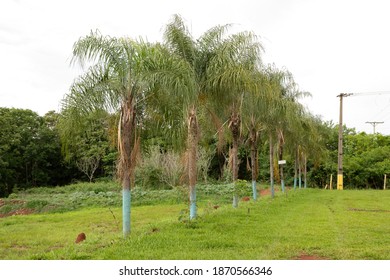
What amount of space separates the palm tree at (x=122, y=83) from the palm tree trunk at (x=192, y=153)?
2.54 m

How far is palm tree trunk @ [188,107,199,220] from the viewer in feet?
39.0

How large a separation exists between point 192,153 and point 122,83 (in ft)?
10.9

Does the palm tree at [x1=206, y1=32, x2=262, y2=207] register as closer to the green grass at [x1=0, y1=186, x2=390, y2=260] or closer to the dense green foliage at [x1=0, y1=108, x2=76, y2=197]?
the green grass at [x1=0, y1=186, x2=390, y2=260]

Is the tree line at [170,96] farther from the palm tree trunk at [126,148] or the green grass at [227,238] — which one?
the green grass at [227,238]

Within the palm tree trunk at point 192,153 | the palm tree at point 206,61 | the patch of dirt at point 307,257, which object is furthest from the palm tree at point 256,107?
the patch of dirt at point 307,257

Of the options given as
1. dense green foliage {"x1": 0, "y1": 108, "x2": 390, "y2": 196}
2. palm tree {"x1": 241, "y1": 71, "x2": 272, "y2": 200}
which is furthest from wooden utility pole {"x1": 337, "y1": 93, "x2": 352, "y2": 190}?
palm tree {"x1": 241, "y1": 71, "x2": 272, "y2": 200}

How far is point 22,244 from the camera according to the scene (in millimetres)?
11750

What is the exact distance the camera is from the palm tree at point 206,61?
11953 millimetres

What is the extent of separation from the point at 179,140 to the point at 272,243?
4.53 metres

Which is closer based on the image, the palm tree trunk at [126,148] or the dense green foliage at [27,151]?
the palm tree trunk at [126,148]

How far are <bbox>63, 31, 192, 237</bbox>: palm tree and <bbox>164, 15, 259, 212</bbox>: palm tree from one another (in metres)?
2.50

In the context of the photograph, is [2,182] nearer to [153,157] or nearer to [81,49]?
[153,157]

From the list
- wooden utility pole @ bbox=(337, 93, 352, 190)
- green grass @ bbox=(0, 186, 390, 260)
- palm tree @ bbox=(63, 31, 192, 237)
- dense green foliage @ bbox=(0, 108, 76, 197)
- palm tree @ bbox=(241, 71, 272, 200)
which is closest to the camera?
green grass @ bbox=(0, 186, 390, 260)
